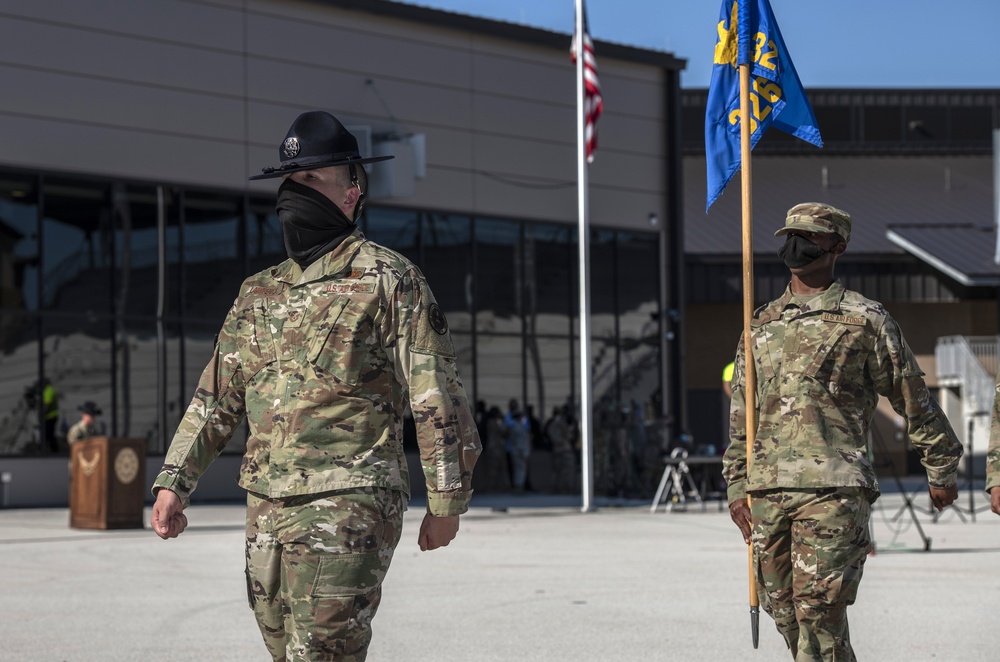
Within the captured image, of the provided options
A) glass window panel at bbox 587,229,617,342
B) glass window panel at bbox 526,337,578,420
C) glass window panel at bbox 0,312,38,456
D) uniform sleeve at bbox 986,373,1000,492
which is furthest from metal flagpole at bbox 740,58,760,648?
glass window panel at bbox 587,229,617,342

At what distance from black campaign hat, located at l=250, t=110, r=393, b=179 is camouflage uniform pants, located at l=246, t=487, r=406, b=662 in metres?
1.03

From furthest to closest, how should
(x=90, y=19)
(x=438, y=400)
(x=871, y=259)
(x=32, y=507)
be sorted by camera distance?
(x=871, y=259)
(x=90, y=19)
(x=32, y=507)
(x=438, y=400)

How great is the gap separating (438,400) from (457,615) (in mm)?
6108

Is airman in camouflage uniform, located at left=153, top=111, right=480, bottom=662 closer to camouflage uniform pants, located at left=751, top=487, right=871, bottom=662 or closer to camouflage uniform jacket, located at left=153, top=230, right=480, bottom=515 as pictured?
camouflage uniform jacket, located at left=153, top=230, right=480, bottom=515

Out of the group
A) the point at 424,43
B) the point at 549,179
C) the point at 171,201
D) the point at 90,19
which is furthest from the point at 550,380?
the point at 90,19

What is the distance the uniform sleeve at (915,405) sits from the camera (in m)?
6.27

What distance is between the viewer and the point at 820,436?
20.7 ft

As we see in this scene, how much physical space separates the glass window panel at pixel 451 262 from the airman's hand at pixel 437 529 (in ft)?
92.9

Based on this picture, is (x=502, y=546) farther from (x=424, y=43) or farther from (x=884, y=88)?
(x=884, y=88)

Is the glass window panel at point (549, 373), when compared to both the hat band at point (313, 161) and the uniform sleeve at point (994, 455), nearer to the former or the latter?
the uniform sleeve at point (994, 455)

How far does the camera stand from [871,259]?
154 feet

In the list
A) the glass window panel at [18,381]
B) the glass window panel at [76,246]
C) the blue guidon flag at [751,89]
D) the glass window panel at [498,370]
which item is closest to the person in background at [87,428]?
the glass window panel at [18,381]

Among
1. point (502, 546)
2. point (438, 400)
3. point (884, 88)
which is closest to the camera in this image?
point (438, 400)

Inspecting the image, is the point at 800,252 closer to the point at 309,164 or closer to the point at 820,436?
the point at 820,436
